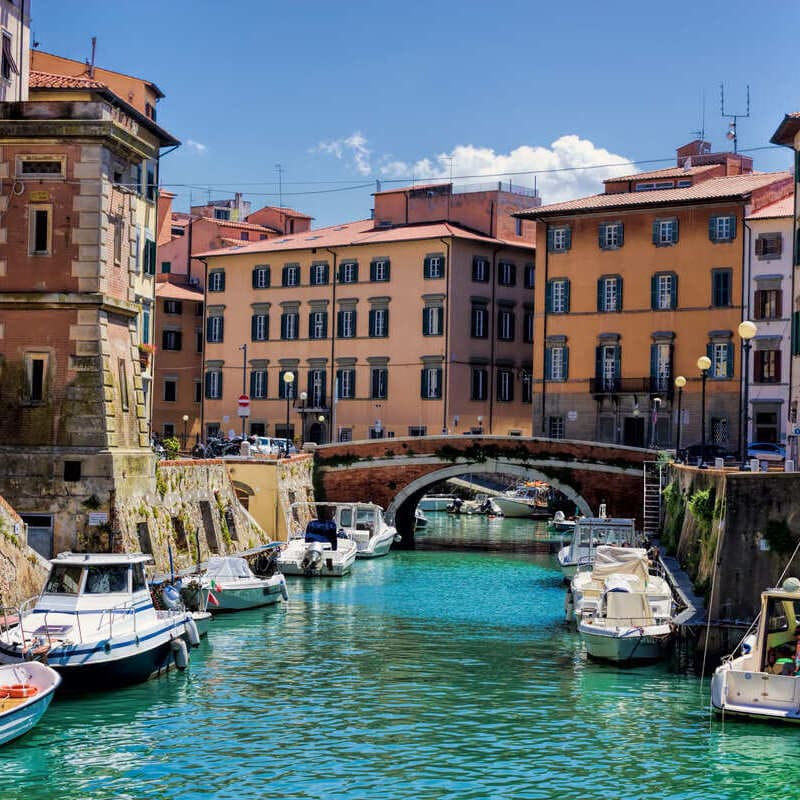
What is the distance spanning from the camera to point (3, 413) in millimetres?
36656

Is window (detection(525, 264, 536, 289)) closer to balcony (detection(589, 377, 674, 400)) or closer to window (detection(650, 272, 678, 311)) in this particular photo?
balcony (detection(589, 377, 674, 400))

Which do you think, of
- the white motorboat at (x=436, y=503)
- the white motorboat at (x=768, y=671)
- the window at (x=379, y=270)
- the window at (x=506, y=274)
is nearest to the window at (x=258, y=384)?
the window at (x=379, y=270)

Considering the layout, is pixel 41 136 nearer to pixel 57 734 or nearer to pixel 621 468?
pixel 57 734

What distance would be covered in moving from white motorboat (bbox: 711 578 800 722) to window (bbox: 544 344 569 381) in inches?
1730

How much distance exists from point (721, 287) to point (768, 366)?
193 inches

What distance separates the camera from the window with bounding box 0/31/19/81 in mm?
46000

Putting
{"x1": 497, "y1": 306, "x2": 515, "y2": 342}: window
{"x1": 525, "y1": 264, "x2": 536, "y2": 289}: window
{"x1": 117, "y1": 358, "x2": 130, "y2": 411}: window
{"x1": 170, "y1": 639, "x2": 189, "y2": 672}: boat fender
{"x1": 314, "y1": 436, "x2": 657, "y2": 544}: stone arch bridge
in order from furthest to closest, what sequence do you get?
1. {"x1": 525, "y1": 264, "x2": 536, "y2": 289}: window
2. {"x1": 497, "y1": 306, "x2": 515, "y2": 342}: window
3. {"x1": 314, "y1": 436, "x2": 657, "y2": 544}: stone arch bridge
4. {"x1": 117, "y1": 358, "x2": 130, "y2": 411}: window
5. {"x1": 170, "y1": 639, "x2": 189, "y2": 672}: boat fender

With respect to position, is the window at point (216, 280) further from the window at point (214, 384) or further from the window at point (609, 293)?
the window at point (609, 293)

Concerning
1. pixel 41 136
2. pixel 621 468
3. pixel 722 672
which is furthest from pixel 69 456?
pixel 621 468

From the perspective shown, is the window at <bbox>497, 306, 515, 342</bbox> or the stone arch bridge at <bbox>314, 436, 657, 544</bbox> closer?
the stone arch bridge at <bbox>314, 436, 657, 544</bbox>

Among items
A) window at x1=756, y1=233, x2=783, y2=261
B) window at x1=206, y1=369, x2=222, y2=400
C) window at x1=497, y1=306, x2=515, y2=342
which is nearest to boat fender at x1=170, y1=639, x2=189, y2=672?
window at x1=756, y1=233, x2=783, y2=261

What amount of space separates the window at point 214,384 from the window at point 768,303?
112 feet

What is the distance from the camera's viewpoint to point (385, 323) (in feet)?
265

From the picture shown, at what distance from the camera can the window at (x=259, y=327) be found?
85.4 m
